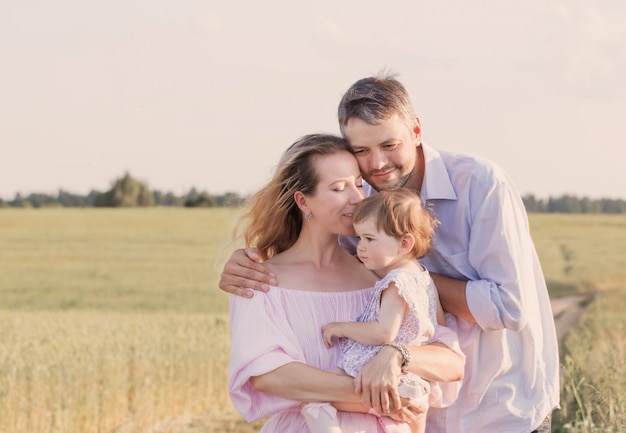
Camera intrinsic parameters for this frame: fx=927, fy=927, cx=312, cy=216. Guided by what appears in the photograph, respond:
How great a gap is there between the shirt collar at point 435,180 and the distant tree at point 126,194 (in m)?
64.7

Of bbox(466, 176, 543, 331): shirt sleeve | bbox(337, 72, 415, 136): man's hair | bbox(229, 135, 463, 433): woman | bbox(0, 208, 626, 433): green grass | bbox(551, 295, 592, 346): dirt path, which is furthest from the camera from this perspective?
bbox(551, 295, 592, 346): dirt path

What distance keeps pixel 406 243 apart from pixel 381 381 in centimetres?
61

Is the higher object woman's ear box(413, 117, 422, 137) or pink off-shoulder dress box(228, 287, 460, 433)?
woman's ear box(413, 117, 422, 137)

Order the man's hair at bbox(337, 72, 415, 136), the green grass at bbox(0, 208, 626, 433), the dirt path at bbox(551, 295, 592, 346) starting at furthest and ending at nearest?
the dirt path at bbox(551, 295, 592, 346)
the green grass at bbox(0, 208, 626, 433)
the man's hair at bbox(337, 72, 415, 136)

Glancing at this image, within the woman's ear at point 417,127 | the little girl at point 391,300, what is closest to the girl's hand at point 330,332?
the little girl at point 391,300

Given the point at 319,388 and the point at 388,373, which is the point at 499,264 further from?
the point at 319,388

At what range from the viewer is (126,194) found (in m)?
68.2

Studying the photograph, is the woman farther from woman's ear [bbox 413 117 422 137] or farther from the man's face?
woman's ear [bbox 413 117 422 137]

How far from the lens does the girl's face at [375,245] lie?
3.91m

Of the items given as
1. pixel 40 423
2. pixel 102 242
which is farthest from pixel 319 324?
pixel 102 242

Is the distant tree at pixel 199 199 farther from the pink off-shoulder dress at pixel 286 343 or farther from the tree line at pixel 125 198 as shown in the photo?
the pink off-shoulder dress at pixel 286 343

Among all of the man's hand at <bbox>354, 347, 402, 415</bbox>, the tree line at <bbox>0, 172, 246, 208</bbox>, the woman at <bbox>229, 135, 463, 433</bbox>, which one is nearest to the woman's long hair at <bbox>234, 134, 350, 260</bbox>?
the woman at <bbox>229, 135, 463, 433</bbox>

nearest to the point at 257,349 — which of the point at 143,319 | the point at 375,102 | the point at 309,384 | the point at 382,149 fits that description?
the point at 309,384

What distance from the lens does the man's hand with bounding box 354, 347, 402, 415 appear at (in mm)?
3766
